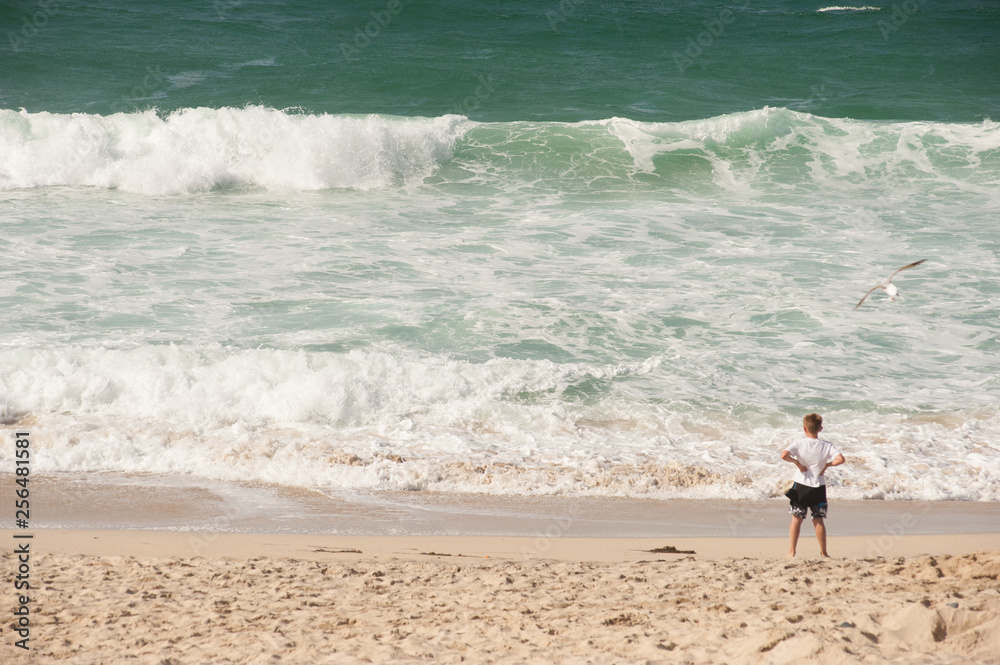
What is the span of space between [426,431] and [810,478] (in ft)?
10.9

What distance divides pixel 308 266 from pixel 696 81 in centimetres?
1613

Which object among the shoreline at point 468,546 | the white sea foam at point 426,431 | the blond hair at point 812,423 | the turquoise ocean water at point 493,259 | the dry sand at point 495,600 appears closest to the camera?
the dry sand at point 495,600

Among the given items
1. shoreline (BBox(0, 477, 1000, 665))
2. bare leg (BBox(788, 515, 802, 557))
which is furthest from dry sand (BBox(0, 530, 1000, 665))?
bare leg (BBox(788, 515, 802, 557))

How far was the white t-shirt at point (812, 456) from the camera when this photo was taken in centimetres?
549

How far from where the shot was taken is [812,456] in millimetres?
5523

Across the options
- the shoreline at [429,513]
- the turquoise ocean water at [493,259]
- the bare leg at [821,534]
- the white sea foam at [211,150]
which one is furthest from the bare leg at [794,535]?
the white sea foam at [211,150]

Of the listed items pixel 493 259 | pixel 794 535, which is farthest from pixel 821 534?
pixel 493 259

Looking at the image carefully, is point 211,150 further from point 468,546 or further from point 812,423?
point 812,423

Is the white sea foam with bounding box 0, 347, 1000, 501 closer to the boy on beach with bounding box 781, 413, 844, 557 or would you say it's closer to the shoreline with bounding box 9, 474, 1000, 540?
the shoreline with bounding box 9, 474, 1000, 540

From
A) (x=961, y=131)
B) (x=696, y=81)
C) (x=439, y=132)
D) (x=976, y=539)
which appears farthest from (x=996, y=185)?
(x=976, y=539)

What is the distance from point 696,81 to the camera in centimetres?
2386

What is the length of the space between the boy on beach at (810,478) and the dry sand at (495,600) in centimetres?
20

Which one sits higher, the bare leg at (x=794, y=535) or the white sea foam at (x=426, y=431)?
the white sea foam at (x=426, y=431)

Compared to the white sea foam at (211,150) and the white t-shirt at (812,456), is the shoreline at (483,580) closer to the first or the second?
the white t-shirt at (812,456)
